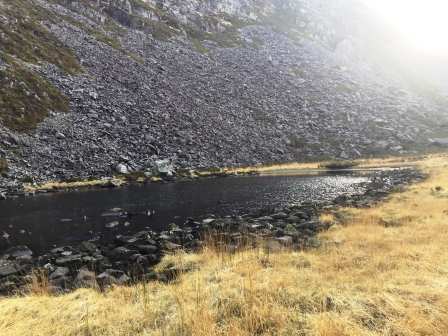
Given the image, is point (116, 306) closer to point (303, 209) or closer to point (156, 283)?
point (156, 283)

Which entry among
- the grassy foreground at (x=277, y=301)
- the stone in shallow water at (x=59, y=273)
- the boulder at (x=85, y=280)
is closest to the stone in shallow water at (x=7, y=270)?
the stone in shallow water at (x=59, y=273)

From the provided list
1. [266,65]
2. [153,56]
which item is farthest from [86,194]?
[266,65]

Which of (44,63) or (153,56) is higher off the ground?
(153,56)

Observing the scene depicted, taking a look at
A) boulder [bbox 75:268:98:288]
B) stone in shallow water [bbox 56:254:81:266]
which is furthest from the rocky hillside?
boulder [bbox 75:268:98:288]

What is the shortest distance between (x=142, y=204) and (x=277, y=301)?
110 ft

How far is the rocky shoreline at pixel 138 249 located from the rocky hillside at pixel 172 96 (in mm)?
34155

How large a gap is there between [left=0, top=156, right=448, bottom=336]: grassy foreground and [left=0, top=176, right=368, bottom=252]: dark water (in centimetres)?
1572

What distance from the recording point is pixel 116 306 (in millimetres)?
11273

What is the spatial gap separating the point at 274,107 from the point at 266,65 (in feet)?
93.0

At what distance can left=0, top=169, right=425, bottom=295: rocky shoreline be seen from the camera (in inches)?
668

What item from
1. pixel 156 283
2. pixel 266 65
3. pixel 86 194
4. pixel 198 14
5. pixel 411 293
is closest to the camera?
pixel 411 293

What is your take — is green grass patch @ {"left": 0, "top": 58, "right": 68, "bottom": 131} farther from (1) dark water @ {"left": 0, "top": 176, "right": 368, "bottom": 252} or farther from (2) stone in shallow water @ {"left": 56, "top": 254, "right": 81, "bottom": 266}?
(2) stone in shallow water @ {"left": 56, "top": 254, "right": 81, "bottom": 266}

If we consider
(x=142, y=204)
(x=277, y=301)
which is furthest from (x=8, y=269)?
(x=142, y=204)

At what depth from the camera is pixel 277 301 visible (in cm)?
1000
